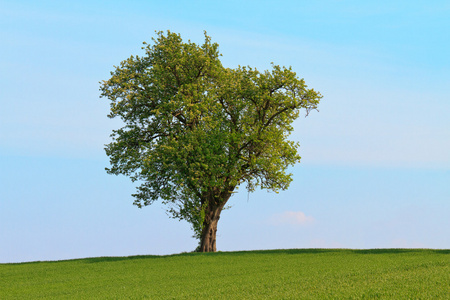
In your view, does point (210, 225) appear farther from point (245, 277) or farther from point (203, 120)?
point (245, 277)

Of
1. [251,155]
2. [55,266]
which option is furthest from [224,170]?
[55,266]

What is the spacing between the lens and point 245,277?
21.8 metres

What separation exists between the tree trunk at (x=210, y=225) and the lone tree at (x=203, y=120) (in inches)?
3.0

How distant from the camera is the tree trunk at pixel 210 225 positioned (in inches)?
1451

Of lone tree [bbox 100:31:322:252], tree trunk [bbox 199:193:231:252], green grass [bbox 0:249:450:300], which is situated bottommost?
green grass [bbox 0:249:450:300]

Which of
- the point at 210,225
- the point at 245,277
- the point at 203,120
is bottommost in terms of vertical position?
the point at 245,277

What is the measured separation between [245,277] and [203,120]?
16.0 metres

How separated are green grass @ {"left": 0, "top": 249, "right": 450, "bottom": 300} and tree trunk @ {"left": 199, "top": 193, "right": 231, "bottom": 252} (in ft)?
9.07

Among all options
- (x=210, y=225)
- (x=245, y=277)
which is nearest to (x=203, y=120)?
(x=210, y=225)

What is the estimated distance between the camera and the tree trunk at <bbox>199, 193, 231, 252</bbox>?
36.8m

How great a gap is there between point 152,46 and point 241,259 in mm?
17761

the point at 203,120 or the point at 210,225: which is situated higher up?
the point at 203,120

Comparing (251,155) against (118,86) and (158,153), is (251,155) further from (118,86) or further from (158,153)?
(118,86)

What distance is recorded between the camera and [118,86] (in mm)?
36594
